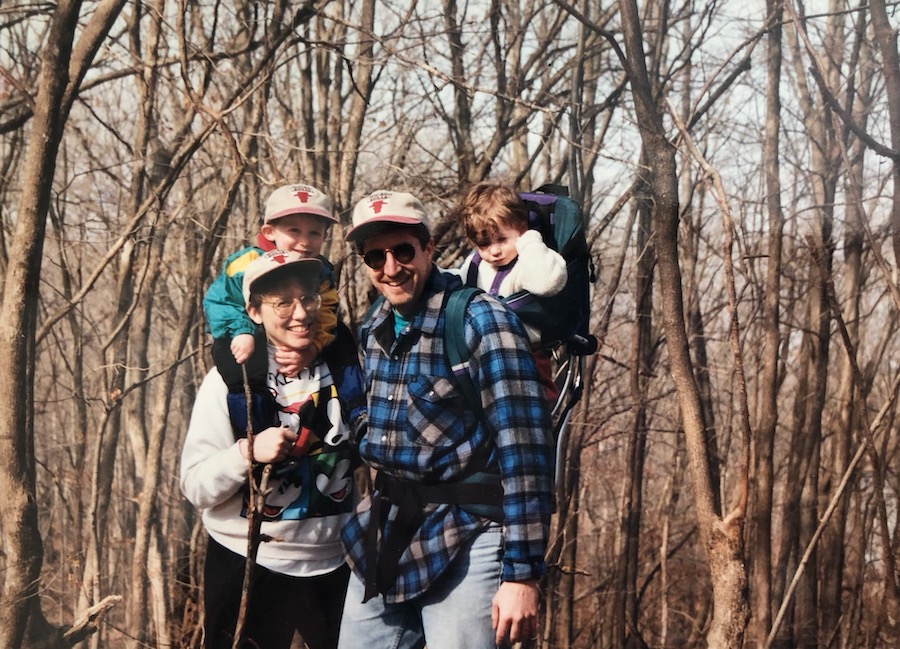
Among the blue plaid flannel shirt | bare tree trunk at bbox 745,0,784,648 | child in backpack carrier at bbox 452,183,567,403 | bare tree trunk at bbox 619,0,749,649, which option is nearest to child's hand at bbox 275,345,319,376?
the blue plaid flannel shirt

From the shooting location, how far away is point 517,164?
836cm

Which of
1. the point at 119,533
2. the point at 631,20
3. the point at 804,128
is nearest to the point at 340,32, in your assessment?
the point at 804,128

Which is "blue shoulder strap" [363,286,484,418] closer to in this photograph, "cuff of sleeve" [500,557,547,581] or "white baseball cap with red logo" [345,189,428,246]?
"white baseball cap with red logo" [345,189,428,246]

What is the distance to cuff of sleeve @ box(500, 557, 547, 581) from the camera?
186cm

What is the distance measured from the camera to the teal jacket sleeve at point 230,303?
2332 mm

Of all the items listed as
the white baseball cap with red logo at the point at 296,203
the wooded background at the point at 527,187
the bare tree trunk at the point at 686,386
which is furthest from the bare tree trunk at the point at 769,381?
the white baseball cap with red logo at the point at 296,203

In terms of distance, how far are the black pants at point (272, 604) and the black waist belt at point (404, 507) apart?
0.29 meters

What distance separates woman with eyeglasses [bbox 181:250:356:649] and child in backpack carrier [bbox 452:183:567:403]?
1.62 ft

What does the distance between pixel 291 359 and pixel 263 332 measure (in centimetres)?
11

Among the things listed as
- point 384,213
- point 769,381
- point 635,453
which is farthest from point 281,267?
point 635,453

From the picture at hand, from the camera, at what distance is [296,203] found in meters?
2.45

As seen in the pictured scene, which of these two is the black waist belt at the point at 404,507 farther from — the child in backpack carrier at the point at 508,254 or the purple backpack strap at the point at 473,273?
the purple backpack strap at the point at 473,273

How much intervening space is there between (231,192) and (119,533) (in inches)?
301

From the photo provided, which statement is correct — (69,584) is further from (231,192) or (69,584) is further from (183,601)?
(231,192)
